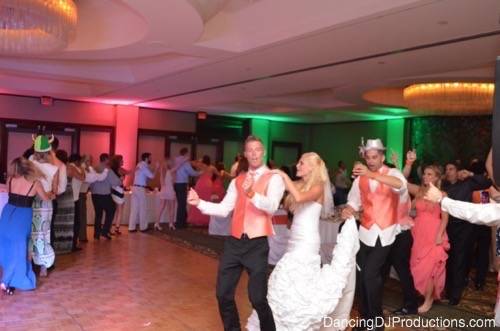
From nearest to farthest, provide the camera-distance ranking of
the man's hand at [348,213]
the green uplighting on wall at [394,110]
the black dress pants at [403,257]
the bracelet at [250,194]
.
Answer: the bracelet at [250,194] < the man's hand at [348,213] < the black dress pants at [403,257] < the green uplighting on wall at [394,110]

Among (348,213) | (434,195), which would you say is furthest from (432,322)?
(434,195)

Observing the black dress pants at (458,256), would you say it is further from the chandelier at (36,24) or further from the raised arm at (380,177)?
the chandelier at (36,24)

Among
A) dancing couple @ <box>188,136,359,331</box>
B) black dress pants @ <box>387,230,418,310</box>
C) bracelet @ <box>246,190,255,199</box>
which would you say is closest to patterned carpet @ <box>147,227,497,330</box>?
black dress pants @ <box>387,230,418,310</box>

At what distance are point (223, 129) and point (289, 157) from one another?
2.92 meters

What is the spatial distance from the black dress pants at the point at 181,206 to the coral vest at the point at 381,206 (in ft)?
20.7

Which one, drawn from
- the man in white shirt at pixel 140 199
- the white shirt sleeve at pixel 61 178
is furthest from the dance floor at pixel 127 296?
the man in white shirt at pixel 140 199

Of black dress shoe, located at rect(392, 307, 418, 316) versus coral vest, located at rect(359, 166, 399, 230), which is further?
black dress shoe, located at rect(392, 307, 418, 316)

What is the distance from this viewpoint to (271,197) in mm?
3223

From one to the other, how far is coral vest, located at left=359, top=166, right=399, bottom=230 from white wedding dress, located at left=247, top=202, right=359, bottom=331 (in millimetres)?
491

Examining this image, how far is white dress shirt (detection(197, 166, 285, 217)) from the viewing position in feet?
10.2

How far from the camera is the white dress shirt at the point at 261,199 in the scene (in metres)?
3.11

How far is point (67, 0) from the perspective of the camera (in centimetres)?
466

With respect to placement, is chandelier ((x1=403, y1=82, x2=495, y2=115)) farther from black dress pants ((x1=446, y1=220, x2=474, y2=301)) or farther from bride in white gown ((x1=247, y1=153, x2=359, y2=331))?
bride in white gown ((x1=247, y1=153, x2=359, y2=331))

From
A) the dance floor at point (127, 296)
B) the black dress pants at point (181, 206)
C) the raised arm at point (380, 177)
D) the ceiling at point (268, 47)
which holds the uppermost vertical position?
the ceiling at point (268, 47)
